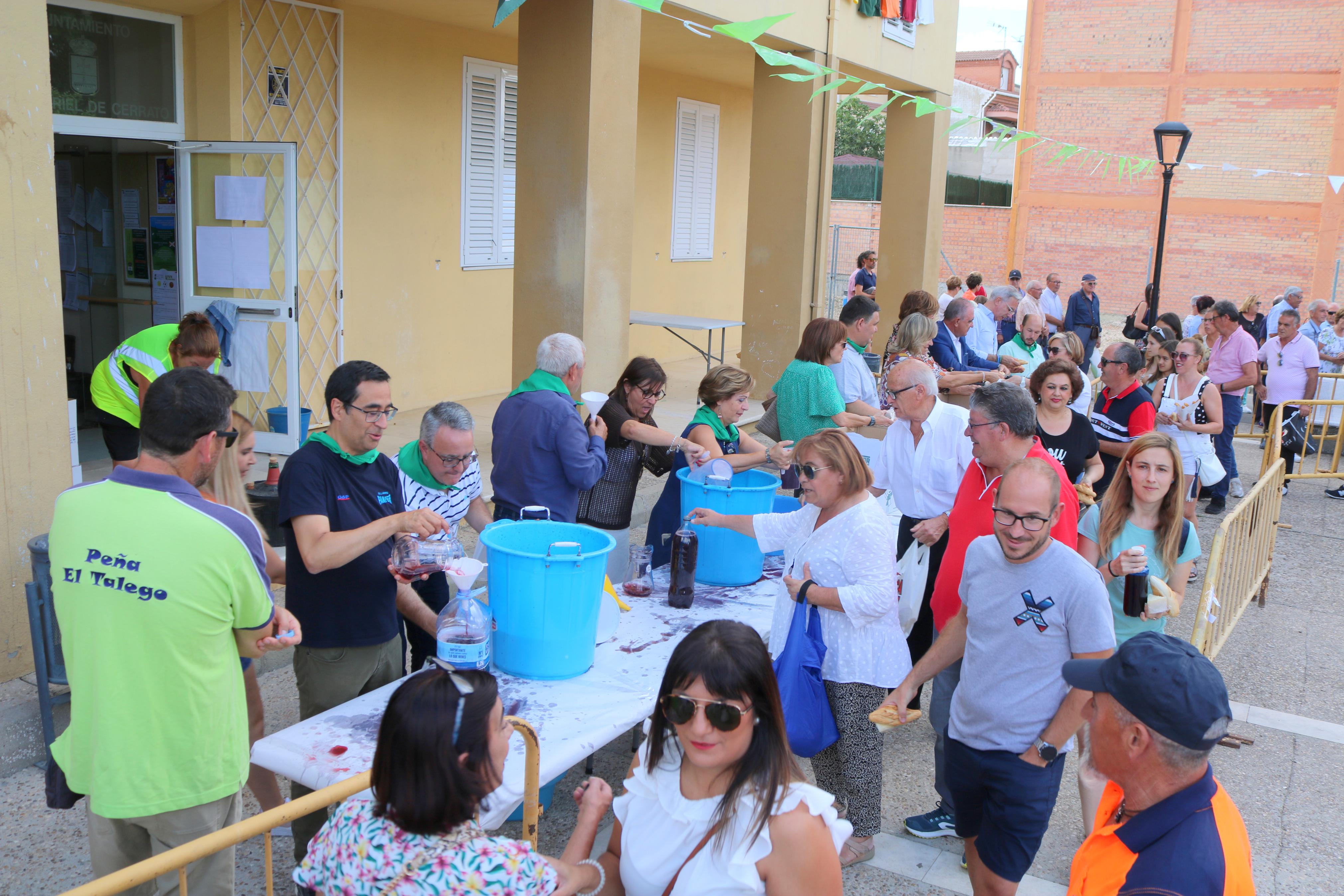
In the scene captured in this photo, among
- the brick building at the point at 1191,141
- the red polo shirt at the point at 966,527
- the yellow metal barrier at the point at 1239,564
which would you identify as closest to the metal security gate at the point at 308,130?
the red polo shirt at the point at 966,527

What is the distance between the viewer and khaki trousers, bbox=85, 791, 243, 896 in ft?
8.59

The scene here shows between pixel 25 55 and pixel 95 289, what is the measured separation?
5852 mm

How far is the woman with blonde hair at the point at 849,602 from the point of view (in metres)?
3.59

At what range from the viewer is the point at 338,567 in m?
3.20

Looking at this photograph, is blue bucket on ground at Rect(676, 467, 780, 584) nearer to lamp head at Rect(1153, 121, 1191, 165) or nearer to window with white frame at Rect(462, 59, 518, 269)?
window with white frame at Rect(462, 59, 518, 269)

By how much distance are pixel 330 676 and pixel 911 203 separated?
1307cm

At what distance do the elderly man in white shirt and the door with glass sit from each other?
17.1ft

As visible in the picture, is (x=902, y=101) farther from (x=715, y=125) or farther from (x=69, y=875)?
(x=69, y=875)

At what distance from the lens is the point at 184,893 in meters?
2.31

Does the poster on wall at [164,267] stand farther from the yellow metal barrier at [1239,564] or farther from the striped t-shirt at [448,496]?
the yellow metal barrier at [1239,564]

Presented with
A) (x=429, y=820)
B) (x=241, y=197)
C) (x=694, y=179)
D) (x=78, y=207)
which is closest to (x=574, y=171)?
(x=241, y=197)

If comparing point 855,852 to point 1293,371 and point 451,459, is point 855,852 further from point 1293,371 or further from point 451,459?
point 1293,371

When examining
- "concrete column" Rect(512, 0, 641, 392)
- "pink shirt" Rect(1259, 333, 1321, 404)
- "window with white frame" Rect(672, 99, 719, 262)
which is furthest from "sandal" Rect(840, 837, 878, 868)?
"window with white frame" Rect(672, 99, 719, 262)

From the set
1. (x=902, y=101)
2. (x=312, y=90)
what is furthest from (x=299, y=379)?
(x=902, y=101)
